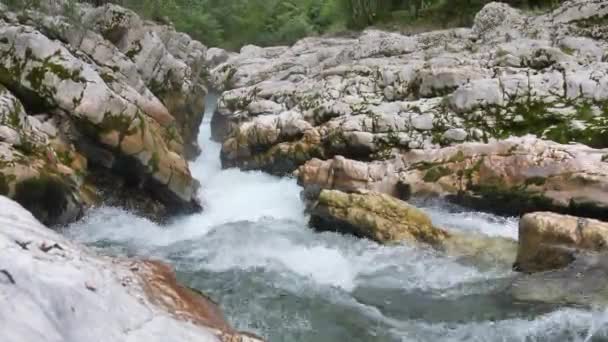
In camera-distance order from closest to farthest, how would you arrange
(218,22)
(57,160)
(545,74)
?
(57,160) < (545,74) < (218,22)

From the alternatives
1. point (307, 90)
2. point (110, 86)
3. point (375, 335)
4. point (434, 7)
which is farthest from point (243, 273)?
point (434, 7)

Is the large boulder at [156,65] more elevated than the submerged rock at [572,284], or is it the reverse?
the large boulder at [156,65]

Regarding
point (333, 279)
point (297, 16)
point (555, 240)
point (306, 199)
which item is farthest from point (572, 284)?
point (297, 16)

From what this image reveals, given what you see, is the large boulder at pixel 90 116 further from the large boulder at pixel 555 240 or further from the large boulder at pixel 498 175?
the large boulder at pixel 555 240

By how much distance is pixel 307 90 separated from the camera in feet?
65.4

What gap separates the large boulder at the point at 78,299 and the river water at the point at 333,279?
2.67m

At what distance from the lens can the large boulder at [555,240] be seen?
29.0 ft

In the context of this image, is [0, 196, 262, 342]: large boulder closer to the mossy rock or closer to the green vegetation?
the mossy rock

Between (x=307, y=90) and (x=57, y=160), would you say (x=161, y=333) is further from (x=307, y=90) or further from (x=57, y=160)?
(x=307, y=90)

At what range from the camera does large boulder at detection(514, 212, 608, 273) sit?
883 centimetres

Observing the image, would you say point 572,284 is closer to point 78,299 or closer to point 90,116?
point 78,299

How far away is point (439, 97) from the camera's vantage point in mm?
15961

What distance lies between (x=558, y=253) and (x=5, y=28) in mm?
11203

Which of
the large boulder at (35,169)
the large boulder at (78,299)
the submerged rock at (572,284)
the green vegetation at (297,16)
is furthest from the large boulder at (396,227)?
the green vegetation at (297,16)
